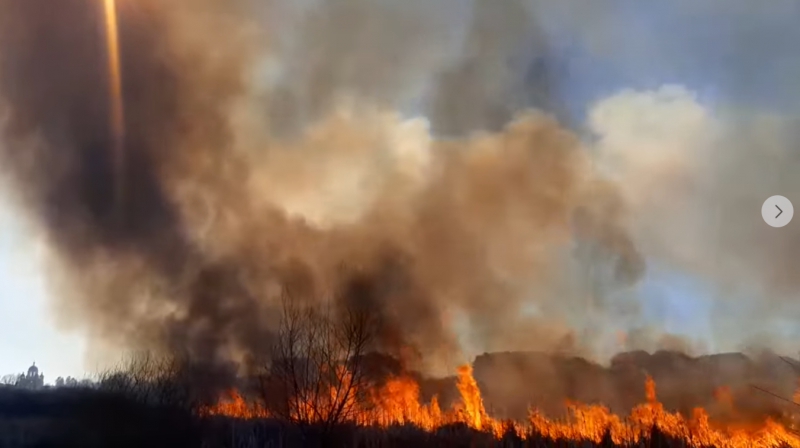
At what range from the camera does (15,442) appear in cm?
Result: 1778

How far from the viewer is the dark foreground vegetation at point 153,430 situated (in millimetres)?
17250

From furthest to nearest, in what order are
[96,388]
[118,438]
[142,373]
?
1. [142,373]
2. [96,388]
3. [118,438]

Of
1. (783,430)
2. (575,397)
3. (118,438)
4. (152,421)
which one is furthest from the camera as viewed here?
(575,397)

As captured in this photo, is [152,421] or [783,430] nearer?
[152,421]

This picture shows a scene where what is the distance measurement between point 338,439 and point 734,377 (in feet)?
58.6

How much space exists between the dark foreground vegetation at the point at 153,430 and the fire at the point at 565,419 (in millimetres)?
1064

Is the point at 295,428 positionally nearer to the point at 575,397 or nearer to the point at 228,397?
the point at 228,397

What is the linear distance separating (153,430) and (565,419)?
1732 centimetres

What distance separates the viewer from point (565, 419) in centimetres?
2770

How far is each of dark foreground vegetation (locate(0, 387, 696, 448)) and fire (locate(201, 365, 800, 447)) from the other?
3.49ft

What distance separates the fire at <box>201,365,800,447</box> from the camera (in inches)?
952

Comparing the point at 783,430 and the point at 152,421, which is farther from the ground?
the point at 152,421

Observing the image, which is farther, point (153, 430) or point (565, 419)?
point (565, 419)

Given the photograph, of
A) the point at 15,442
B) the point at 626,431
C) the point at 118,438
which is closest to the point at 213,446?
the point at 118,438
